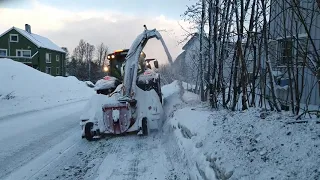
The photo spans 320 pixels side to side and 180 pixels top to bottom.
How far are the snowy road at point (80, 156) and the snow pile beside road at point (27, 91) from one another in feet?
16.3

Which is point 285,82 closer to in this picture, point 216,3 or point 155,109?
point 216,3

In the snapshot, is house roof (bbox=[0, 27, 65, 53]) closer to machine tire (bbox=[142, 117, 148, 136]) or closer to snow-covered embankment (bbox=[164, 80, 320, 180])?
machine tire (bbox=[142, 117, 148, 136])

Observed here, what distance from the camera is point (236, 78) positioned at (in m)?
7.48

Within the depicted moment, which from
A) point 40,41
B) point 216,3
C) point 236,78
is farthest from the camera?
point 40,41

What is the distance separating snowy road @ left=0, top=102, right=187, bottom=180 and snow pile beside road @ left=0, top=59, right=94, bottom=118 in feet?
16.3

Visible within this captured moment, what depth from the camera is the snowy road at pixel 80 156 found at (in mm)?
5840

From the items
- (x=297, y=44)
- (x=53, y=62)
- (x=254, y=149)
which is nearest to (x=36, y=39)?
(x=53, y=62)

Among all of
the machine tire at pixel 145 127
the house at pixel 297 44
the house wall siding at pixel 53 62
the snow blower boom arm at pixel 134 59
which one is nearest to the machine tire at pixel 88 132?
the snow blower boom arm at pixel 134 59

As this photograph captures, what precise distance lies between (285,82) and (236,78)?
3.41 meters

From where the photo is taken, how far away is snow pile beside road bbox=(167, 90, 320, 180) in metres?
3.39

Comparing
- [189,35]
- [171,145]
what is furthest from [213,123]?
[189,35]

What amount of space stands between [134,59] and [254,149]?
6.19 meters

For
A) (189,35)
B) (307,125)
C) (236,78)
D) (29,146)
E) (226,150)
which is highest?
(189,35)

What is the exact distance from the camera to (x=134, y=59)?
978cm
